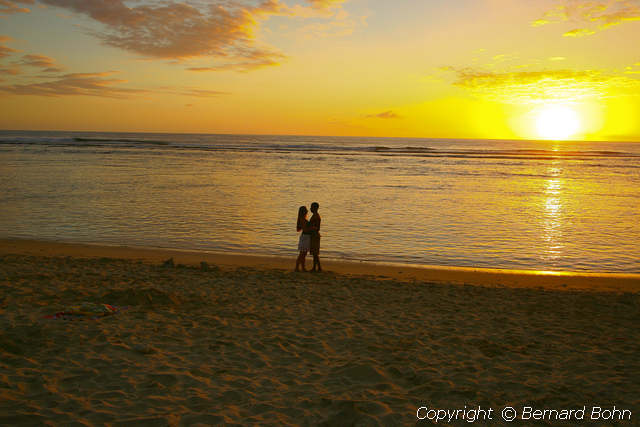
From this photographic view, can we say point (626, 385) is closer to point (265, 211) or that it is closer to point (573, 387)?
point (573, 387)

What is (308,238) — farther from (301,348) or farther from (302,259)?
(301,348)

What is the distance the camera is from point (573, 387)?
16.3 feet

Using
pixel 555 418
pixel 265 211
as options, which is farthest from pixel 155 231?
pixel 555 418

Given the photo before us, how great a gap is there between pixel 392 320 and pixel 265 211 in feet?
39.7

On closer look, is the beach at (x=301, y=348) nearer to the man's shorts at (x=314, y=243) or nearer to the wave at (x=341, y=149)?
the man's shorts at (x=314, y=243)

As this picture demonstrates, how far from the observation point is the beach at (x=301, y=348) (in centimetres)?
445

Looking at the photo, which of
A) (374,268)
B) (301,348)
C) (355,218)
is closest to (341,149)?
(355,218)

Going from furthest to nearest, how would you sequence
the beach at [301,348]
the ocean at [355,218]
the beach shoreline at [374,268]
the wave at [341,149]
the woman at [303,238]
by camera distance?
the wave at [341,149]
the ocean at [355,218]
the woman at [303,238]
the beach shoreline at [374,268]
the beach at [301,348]

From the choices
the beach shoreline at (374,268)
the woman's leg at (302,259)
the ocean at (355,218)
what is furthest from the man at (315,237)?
the ocean at (355,218)

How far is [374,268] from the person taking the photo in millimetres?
11281

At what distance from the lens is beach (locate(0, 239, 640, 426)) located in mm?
4449

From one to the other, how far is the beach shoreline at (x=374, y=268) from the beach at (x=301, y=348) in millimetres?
204

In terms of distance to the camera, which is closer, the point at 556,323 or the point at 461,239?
the point at 556,323

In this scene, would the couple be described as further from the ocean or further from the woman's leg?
the ocean
